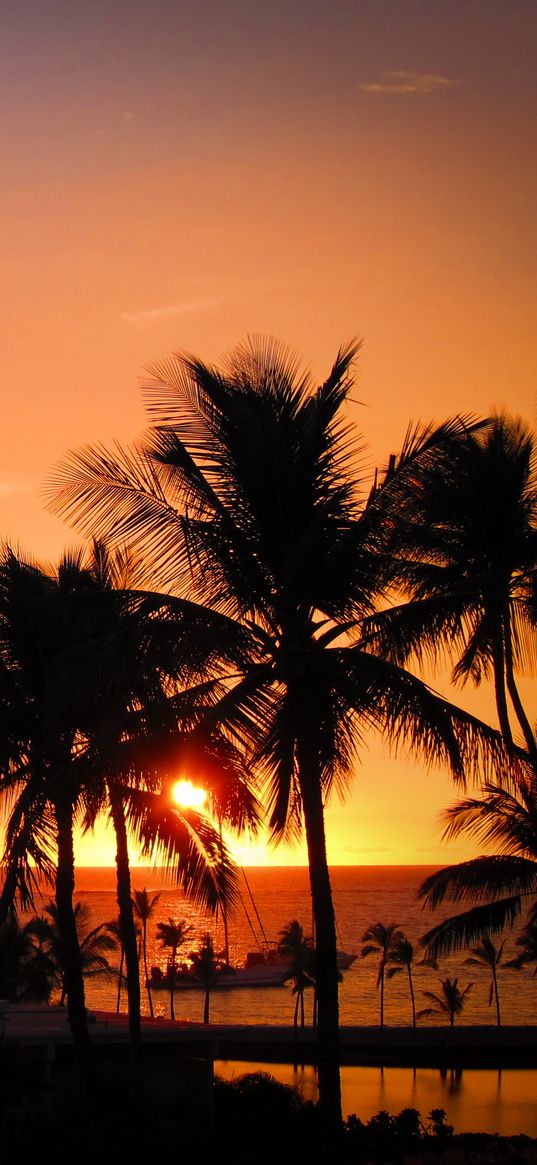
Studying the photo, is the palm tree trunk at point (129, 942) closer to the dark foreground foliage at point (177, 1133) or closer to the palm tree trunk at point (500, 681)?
the dark foreground foliage at point (177, 1133)

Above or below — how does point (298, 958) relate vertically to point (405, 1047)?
above

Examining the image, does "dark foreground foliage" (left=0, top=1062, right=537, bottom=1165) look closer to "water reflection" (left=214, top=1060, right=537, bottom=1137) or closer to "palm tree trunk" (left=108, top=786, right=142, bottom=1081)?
"palm tree trunk" (left=108, top=786, right=142, bottom=1081)

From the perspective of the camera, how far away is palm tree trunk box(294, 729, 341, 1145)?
39.5ft

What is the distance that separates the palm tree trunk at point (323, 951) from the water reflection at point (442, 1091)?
27135mm

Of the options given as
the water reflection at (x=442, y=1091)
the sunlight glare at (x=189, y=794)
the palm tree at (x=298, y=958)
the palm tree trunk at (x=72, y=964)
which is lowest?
the water reflection at (x=442, y=1091)

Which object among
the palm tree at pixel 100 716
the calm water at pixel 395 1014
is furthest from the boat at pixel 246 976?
the palm tree at pixel 100 716

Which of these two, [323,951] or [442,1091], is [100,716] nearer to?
[323,951]

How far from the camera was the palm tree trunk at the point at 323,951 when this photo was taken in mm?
12031

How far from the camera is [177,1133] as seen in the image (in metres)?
19.5

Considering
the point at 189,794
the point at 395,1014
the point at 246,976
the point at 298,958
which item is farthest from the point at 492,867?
the point at 246,976

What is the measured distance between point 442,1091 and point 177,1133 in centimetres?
3069

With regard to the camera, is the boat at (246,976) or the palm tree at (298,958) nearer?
the palm tree at (298,958)

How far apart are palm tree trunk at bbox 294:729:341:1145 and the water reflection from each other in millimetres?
27135

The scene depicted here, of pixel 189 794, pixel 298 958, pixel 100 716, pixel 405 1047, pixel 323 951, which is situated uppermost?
pixel 100 716
